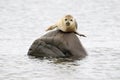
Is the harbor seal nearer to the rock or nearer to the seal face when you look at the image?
the seal face

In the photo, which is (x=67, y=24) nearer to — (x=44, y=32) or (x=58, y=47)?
(x=58, y=47)

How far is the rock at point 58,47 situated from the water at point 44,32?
0.28 metres

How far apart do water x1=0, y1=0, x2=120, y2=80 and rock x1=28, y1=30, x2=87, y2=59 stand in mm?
282

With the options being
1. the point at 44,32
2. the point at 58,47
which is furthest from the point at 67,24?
the point at 44,32

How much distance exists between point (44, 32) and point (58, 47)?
493 centimetres

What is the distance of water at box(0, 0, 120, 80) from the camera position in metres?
14.8

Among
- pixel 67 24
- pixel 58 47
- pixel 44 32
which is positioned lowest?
pixel 58 47

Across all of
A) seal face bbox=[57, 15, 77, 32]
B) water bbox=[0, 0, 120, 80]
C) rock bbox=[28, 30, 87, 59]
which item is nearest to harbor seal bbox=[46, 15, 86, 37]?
seal face bbox=[57, 15, 77, 32]

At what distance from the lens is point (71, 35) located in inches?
668

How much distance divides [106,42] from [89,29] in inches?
119

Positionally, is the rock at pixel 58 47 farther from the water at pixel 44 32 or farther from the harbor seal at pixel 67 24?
the water at pixel 44 32

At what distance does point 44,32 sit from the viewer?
21.5 metres

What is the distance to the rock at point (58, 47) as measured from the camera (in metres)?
16.6

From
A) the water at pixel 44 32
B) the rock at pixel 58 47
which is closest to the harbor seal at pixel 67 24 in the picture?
the rock at pixel 58 47
